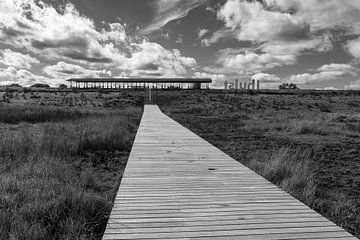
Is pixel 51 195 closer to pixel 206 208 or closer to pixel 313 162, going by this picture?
pixel 206 208

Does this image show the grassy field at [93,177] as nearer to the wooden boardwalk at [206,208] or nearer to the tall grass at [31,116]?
the wooden boardwalk at [206,208]

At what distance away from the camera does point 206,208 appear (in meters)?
3.54

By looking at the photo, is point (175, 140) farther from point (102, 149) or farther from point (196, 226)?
point (196, 226)

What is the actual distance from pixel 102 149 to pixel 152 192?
20.9 feet

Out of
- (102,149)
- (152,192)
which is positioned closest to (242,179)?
(152,192)

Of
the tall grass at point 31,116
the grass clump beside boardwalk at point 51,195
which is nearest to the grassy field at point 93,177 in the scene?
the grass clump beside boardwalk at point 51,195

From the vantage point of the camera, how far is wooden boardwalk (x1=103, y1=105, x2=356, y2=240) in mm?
2938

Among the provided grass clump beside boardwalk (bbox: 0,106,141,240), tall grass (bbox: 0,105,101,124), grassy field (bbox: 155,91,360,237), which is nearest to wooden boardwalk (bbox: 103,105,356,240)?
grass clump beside boardwalk (bbox: 0,106,141,240)

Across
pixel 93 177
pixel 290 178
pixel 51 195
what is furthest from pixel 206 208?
pixel 93 177

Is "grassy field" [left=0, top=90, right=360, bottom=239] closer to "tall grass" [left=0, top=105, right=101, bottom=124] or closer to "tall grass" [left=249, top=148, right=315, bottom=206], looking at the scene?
"tall grass" [left=249, top=148, right=315, bottom=206]

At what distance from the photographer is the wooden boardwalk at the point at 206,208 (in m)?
2.94

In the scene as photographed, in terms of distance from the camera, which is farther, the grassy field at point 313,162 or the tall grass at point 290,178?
the tall grass at point 290,178

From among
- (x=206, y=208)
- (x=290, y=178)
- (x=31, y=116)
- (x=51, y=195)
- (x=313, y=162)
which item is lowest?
(x=313, y=162)

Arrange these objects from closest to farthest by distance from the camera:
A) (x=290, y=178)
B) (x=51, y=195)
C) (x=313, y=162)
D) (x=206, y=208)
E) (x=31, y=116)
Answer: (x=206, y=208)
(x=51, y=195)
(x=290, y=178)
(x=313, y=162)
(x=31, y=116)
